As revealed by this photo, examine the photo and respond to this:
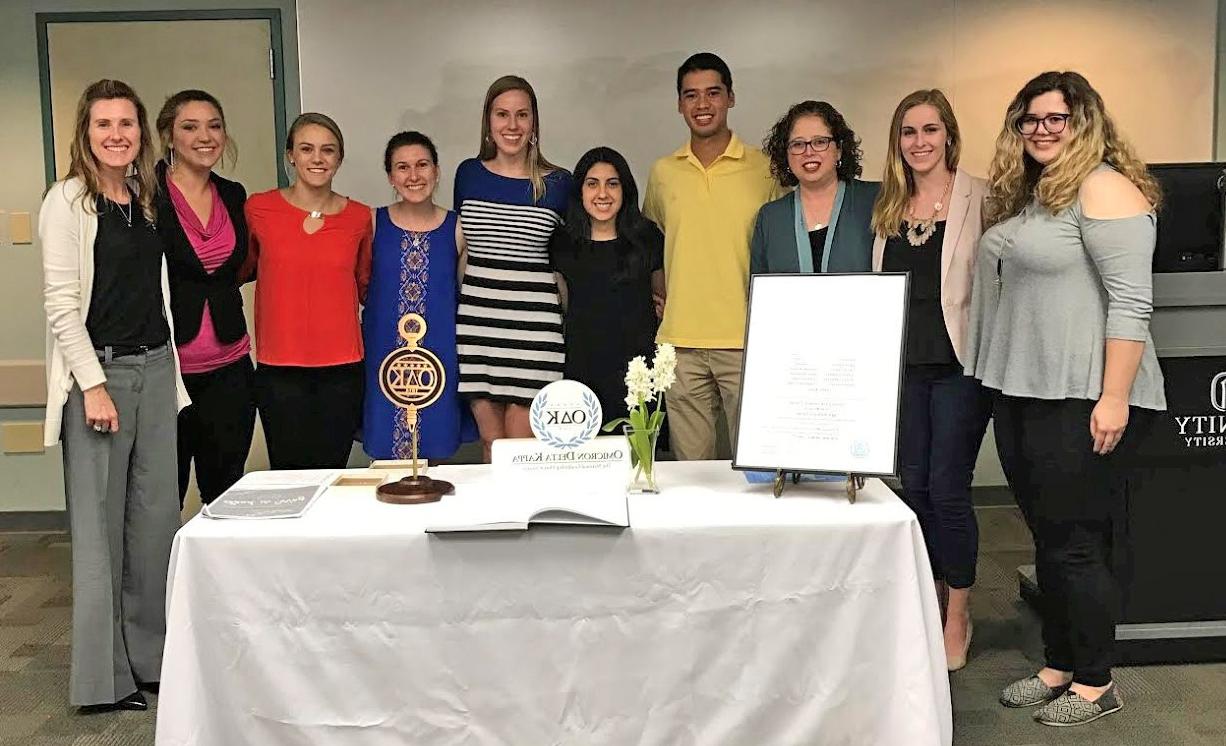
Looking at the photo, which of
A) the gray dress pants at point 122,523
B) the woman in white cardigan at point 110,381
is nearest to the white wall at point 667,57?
the woman in white cardigan at point 110,381

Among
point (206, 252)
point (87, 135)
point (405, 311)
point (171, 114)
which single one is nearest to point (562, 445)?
point (405, 311)

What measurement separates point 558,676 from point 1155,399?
5.24 ft

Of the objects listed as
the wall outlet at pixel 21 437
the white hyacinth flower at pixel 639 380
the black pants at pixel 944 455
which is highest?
the white hyacinth flower at pixel 639 380

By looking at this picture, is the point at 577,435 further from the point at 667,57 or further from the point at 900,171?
the point at 667,57

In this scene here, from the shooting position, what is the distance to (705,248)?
338cm

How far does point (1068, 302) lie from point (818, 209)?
801mm

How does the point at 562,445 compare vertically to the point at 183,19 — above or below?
below

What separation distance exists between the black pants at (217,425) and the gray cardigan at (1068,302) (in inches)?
81.0

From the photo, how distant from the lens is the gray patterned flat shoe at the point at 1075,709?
2820 millimetres

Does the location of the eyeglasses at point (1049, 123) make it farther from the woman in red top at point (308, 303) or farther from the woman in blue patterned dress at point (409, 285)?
the woman in red top at point (308, 303)

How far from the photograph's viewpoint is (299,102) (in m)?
4.61

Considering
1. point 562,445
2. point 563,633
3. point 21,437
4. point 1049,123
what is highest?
point 1049,123

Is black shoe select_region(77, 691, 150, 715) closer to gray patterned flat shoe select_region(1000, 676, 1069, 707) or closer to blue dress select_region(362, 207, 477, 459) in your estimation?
blue dress select_region(362, 207, 477, 459)

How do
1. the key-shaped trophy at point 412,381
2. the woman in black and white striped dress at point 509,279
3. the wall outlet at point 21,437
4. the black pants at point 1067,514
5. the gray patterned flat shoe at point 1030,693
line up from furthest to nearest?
the wall outlet at point 21,437 < the woman in black and white striped dress at point 509,279 < the gray patterned flat shoe at point 1030,693 < the black pants at point 1067,514 < the key-shaped trophy at point 412,381
